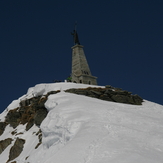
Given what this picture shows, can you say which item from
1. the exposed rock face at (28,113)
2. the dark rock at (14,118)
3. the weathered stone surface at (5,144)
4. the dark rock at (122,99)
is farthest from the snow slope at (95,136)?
the dark rock at (14,118)

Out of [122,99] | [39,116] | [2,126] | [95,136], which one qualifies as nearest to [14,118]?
[2,126]

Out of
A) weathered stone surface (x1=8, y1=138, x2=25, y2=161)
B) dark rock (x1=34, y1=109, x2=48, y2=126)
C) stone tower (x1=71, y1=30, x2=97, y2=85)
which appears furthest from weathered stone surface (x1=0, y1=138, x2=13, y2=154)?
stone tower (x1=71, y1=30, x2=97, y2=85)

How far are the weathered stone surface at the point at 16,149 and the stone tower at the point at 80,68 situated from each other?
2370 centimetres

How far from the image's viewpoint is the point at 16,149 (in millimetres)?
27125

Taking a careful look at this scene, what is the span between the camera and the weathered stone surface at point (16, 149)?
1045 inches

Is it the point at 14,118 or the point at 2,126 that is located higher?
→ the point at 14,118

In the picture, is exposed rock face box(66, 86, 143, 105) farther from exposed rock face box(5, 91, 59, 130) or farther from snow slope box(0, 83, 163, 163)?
snow slope box(0, 83, 163, 163)

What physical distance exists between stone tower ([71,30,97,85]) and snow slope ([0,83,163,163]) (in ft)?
80.2

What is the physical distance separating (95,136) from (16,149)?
1447cm

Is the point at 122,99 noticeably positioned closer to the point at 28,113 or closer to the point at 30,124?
the point at 30,124

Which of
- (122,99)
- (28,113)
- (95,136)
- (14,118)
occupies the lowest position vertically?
(14,118)

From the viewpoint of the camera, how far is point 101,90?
109 feet

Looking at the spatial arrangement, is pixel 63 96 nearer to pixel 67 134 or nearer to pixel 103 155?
pixel 67 134

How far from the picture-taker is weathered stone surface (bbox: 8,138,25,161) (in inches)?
1045
